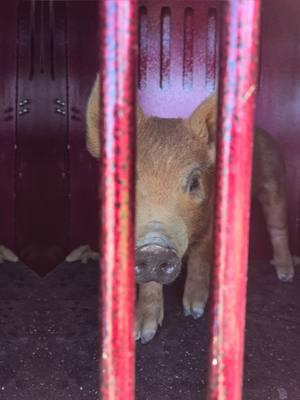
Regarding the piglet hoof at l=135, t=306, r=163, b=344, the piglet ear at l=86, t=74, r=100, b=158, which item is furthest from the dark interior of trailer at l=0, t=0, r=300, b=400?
the piglet ear at l=86, t=74, r=100, b=158

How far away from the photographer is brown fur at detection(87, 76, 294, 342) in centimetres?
168

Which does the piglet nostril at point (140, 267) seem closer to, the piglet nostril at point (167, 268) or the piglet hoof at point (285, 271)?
the piglet nostril at point (167, 268)

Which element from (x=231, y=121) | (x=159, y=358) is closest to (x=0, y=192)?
(x=159, y=358)

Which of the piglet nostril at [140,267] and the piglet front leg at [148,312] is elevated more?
the piglet nostril at [140,267]

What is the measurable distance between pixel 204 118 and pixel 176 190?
29cm

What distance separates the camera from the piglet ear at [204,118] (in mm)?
1881

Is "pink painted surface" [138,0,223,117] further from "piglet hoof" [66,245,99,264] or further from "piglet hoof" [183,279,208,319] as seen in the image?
"piglet hoof" [183,279,208,319]

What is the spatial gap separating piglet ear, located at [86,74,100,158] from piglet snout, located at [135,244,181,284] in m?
0.54

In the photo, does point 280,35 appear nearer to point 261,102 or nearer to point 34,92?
point 261,102

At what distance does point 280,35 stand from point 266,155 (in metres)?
0.49

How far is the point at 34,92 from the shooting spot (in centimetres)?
241

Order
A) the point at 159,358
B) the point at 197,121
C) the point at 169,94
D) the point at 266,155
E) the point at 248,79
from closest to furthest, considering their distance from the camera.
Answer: the point at 248,79, the point at 159,358, the point at 197,121, the point at 266,155, the point at 169,94

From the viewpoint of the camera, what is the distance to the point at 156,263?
57.9 inches

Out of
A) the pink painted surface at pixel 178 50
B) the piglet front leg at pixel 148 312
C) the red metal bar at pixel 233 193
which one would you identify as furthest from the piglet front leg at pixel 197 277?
the red metal bar at pixel 233 193
